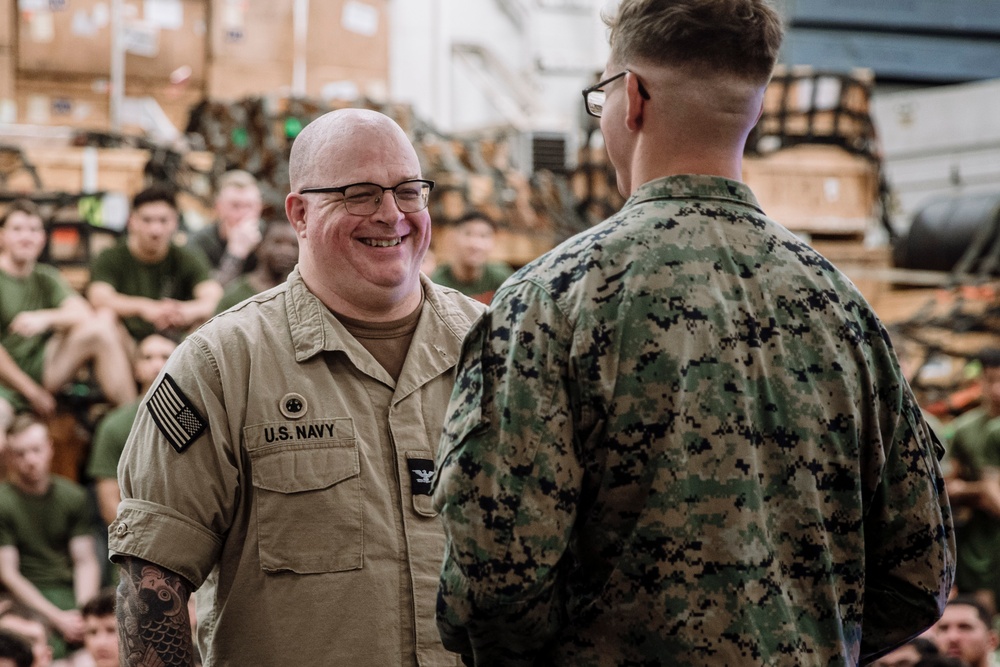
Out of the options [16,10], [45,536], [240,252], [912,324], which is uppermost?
[16,10]

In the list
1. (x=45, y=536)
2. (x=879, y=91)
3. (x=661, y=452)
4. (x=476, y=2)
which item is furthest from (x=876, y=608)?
(x=879, y=91)

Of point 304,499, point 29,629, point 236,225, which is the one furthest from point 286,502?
point 236,225

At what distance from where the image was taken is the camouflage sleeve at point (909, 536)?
166 cm

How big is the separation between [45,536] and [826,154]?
628 centimetres

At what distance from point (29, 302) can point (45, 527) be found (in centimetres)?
118

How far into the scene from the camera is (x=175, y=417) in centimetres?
211

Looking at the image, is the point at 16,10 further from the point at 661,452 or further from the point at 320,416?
the point at 661,452

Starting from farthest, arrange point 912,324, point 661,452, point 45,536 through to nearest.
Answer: point 912,324, point 45,536, point 661,452

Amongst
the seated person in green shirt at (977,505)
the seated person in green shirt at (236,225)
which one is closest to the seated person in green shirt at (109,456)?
the seated person in green shirt at (236,225)

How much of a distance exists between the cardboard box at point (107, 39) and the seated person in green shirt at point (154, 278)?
301cm

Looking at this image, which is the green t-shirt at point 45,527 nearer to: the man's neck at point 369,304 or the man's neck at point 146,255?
the man's neck at point 146,255

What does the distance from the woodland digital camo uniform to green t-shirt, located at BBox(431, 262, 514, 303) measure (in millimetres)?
4774

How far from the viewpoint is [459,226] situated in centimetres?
640

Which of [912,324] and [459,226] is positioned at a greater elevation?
[459,226]
